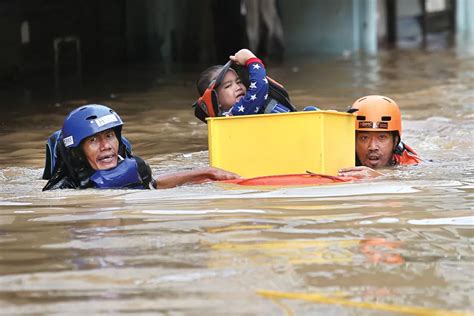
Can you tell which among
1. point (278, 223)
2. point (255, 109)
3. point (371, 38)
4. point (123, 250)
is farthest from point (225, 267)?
point (371, 38)

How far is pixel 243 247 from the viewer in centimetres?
540

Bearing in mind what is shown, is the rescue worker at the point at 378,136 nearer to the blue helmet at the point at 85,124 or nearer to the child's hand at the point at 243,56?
the child's hand at the point at 243,56

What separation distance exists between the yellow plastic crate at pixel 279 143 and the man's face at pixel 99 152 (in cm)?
70

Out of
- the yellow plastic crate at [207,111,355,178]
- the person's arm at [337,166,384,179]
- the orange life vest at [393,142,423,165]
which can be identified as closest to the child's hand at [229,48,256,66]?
the yellow plastic crate at [207,111,355,178]

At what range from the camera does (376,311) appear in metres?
4.30

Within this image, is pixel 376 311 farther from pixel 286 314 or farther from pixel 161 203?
pixel 161 203

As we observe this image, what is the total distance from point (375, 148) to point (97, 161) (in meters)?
2.30

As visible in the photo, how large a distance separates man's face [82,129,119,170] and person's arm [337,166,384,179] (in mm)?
1556

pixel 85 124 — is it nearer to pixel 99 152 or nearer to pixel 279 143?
pixel 99 152

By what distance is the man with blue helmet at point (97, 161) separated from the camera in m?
7.46

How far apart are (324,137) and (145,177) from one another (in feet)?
4.05

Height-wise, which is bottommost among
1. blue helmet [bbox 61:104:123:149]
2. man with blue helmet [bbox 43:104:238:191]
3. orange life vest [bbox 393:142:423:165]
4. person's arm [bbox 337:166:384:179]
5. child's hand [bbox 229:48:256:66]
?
orange life vest [bbox 393:142:423:165]

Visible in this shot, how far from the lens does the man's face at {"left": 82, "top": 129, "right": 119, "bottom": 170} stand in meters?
7.52

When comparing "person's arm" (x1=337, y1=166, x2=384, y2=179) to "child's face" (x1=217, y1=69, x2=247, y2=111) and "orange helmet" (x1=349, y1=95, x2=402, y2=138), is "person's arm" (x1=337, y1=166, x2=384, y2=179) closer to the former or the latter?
"orange helmet" (x1=349, y1=95, x2=402, y2=138)
